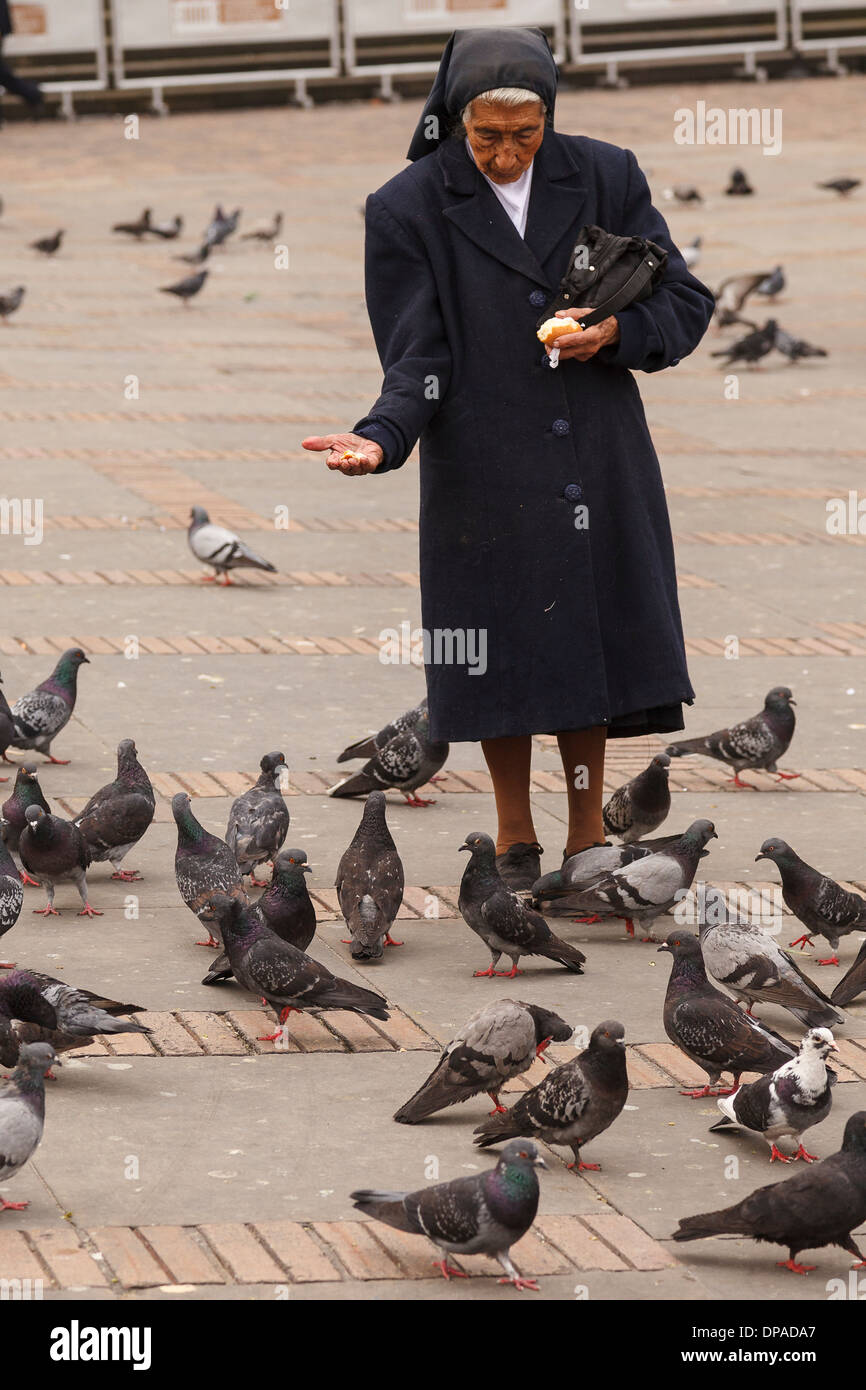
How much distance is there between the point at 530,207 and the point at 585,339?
0.52 metres

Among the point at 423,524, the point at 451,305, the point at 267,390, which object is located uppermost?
the point at 451,305

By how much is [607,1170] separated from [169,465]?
9.64 meters

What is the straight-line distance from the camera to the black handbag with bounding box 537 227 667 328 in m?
5.91

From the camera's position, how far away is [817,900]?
20.3 feet

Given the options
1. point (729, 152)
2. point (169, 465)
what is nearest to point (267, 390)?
point (169, 465)

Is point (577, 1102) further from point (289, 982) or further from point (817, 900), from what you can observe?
point (817, 900)

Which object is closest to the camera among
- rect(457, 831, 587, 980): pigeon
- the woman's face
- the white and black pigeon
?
the white and black pigeon

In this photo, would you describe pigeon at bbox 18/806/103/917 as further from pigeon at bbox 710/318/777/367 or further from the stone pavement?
pigeon at bbox 710/318/777/367

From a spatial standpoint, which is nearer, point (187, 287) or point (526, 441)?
point (526, 441)

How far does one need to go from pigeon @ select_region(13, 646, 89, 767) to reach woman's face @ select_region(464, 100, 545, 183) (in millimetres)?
2987

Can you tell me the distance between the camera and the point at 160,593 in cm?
1073

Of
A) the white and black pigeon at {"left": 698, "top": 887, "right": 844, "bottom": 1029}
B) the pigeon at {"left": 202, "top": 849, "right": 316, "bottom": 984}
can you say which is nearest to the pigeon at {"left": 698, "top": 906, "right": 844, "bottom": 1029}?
the white and black pigeon at {"left": 698, "top": 887, "right": 844, "bottom": 1029}

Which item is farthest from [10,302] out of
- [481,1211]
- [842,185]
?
[481,1211]

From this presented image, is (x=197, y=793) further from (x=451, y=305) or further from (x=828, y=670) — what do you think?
(x=828, y=670)
